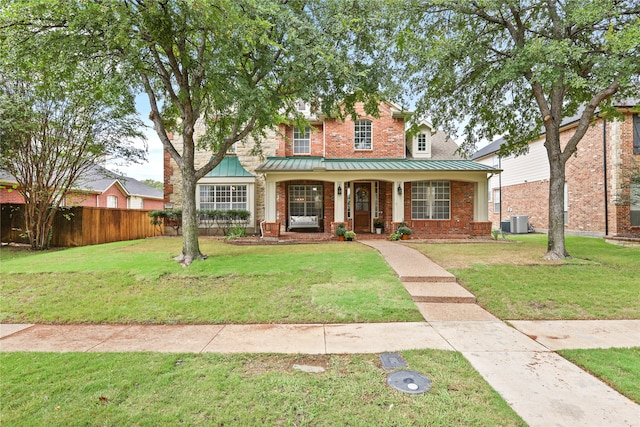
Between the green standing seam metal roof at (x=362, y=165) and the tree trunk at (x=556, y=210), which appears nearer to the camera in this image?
the tree trunk at (x=556, y=210)

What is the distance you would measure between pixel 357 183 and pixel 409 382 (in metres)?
13.7

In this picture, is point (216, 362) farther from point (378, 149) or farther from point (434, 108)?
point (378, 149)

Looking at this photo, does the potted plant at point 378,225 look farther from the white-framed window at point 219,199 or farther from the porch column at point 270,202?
the white-framed window at point 219,199

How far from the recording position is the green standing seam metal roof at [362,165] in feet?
45.7

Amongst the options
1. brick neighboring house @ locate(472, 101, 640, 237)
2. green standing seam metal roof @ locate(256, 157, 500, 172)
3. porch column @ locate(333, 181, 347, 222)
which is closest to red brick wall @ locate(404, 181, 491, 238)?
green standing seam metal roof @ locate(256, 157, 500, 172)

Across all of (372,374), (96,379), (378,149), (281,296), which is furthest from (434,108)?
(96,379)

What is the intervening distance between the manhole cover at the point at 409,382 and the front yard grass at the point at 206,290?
185 centimetres

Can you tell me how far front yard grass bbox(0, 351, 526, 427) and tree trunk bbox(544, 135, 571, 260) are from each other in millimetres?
7713

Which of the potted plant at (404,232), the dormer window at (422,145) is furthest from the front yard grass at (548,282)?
the dormer window at (422,145)

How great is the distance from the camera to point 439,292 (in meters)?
6.38

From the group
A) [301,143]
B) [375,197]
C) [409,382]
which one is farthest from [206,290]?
[301,143]

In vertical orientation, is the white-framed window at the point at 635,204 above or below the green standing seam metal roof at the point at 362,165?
below

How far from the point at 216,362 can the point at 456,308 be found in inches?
169

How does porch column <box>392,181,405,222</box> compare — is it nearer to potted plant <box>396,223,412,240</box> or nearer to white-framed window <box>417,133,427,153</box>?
potted plant <box>396,223,412,240</box>
